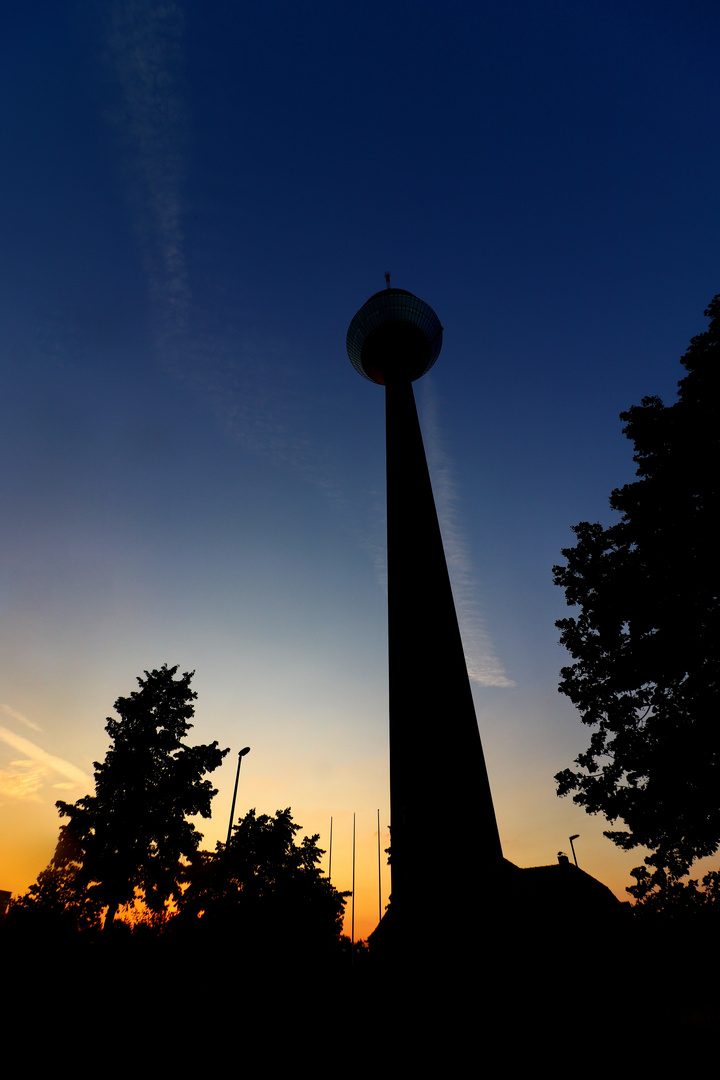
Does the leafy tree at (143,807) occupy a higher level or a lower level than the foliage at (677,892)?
higher

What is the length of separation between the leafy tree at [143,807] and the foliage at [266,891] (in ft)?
7.22

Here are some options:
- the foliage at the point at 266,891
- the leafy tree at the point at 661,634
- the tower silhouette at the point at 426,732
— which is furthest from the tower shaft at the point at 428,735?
the leafy tree at the point at 661,634

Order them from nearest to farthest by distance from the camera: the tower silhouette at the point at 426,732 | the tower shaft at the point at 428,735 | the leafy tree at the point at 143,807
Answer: the tower silhouette at the point at 426,732 → the tower shaft at the point at 428,735 → the leafy tree at the point at 143,807

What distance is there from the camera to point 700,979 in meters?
20.8

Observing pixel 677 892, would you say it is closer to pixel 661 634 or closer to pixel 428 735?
pixel 661 634

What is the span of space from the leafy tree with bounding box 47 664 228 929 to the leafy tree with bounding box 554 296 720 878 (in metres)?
19.6

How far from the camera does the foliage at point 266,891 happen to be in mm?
15922

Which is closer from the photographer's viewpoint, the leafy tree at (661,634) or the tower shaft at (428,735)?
the leafy tree at (661,634)

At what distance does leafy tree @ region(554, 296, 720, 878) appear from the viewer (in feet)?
39.5

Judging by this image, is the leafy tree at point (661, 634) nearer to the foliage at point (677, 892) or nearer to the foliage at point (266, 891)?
the foliage at point (677, 892)

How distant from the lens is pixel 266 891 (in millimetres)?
21766

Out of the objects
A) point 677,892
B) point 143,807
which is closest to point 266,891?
point 143,807

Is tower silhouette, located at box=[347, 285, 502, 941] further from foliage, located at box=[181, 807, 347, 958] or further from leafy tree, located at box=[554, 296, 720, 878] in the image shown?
leafy tree, located at box=[554, 296, 720, 878]

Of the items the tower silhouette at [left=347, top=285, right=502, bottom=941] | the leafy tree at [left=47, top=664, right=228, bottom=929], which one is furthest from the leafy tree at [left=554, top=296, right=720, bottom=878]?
the leafy tree at [left=47, top=664, right=228, bottom=929]
